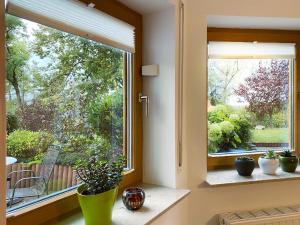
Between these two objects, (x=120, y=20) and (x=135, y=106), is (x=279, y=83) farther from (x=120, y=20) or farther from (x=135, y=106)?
(x=120, y=20)

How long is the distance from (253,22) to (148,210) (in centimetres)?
146

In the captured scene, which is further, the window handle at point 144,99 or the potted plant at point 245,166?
the potted plant at point 245,166

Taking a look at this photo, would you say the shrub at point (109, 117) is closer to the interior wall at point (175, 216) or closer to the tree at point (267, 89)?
the interior wall at point (175, 216)

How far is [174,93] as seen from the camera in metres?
1.62

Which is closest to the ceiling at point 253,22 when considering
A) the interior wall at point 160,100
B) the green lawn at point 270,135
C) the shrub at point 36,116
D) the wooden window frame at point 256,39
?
the wooden window frame at point 256,39

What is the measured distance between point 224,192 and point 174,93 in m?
0.76

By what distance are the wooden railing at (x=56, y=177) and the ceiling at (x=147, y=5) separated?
0.95 m

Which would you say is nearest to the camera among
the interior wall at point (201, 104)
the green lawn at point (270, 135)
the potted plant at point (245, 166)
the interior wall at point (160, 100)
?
the interior wall at point (160, 100)

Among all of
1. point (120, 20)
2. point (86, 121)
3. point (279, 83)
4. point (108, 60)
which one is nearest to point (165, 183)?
point (86, 121)

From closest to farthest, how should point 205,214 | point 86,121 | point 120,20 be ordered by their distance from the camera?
point 86,121
point 120,20
point 205,214

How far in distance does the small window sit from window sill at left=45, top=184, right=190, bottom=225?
616 millimetres

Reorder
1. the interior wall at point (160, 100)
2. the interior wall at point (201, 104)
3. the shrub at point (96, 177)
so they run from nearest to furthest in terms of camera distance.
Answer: the shrub at point (96, 177) → the interior wall at point (160, 100) → the interior wall at point (201, 104)

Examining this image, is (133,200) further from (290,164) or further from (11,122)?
(290,164)

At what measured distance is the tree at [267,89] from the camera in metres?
2.11
